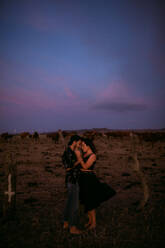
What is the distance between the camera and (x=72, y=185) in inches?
201

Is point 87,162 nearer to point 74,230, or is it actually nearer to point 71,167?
point 71,167

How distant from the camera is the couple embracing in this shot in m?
5.11

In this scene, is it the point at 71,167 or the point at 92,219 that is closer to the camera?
the point at 71,167

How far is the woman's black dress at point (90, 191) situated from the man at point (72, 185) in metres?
0.19

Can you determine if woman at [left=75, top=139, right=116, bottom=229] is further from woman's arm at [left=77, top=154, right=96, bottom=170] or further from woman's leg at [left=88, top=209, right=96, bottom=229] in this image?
woman's leg at [left=88, top=209, right=96, bottom=229]

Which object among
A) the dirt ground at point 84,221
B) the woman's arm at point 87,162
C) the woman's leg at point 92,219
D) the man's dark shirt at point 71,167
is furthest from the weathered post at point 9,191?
the woman's leg at point 92,219

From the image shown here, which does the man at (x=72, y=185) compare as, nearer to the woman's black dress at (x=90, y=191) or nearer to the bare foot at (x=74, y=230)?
the bare foot at (x=74, y=230)

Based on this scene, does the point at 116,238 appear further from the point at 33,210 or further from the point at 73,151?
the point at 33,210

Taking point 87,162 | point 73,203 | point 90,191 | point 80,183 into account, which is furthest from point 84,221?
point 87,162

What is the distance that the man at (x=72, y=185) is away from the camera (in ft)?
16.7

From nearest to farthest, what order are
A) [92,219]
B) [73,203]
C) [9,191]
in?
[73,203]
[92,219]
[9,191]

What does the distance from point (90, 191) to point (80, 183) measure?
33 centimetres

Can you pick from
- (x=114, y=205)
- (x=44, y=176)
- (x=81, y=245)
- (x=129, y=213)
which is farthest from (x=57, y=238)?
(x=44, y=176)

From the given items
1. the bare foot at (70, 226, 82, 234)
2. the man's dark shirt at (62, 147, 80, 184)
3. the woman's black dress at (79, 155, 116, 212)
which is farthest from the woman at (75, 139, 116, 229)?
the bare foot at (70, 226, 82, 234)
